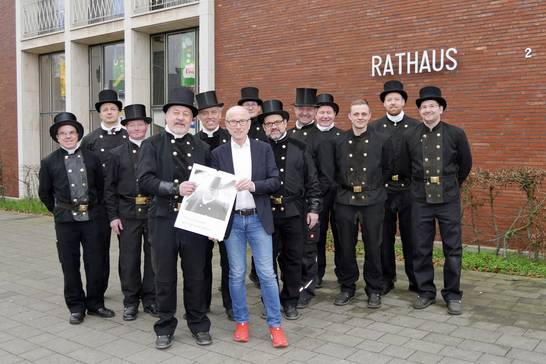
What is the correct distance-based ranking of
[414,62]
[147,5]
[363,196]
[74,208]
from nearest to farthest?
[74,208]
[363,196]
[414,62]
[147,5]

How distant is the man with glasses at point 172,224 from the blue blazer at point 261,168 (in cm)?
17

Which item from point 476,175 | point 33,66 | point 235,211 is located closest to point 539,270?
point 476,175

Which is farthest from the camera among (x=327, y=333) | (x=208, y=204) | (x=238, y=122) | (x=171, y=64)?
(x=171, y=64)

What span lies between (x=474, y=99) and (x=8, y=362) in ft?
24.7

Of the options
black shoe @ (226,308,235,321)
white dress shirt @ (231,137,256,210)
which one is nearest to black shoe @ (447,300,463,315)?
black shoe @ (226,308,235,321)

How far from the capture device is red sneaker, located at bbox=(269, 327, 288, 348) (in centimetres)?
462

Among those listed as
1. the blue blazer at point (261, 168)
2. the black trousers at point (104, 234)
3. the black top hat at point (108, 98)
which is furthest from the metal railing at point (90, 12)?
the blue blazer at point (261, 168)

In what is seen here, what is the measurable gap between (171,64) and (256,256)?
10.9 meters

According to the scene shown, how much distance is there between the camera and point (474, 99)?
349 inches

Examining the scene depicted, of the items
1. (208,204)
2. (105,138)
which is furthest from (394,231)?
(105,138)

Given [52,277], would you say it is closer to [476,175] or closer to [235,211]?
[235,211]

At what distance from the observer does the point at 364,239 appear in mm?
5777

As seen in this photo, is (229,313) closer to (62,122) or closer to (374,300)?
(374,300)

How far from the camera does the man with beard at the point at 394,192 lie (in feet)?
19.8
